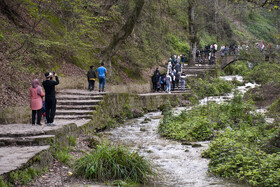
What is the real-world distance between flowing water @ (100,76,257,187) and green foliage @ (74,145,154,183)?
0.44 metres

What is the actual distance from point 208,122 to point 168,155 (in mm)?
3709

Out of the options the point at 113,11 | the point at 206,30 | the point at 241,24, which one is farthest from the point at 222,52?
the point at 113,11

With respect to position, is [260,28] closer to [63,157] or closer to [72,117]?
[72,117]

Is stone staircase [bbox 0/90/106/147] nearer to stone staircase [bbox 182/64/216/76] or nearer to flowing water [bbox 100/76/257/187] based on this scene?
flowing water [bbox 100/76/257/187]

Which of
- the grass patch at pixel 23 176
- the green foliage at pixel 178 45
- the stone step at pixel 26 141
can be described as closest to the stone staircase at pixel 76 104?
the stone step at pixel 26 141

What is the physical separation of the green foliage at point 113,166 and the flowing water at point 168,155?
1.45ft

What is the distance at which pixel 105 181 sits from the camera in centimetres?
655

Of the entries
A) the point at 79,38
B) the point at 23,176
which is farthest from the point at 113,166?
the point at 79,38

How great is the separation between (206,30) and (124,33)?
32071mm

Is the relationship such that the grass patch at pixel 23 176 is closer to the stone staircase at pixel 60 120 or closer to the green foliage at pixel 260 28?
the stone staircase at pixel 60 120

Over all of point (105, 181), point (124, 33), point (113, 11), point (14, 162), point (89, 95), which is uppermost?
point (113, 11)

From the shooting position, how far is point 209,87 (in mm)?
27891

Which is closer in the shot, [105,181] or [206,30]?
[105,181]

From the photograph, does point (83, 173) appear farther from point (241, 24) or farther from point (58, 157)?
point (241, 24)
